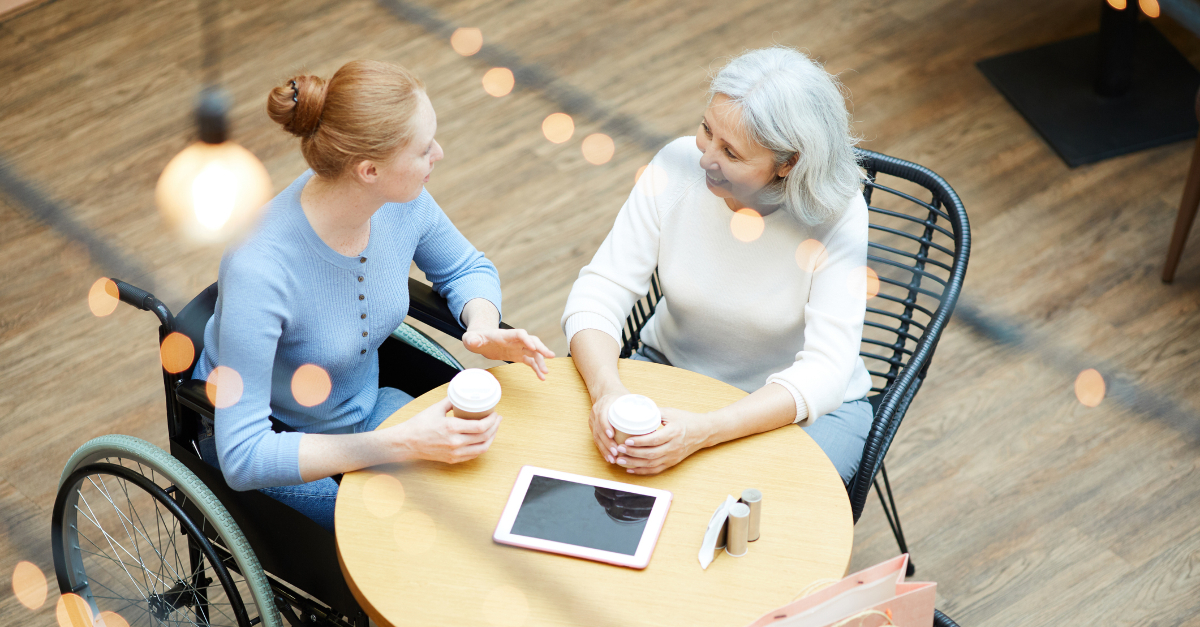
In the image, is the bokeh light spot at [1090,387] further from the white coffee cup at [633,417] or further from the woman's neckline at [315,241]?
the woman's neckline at [315,241]

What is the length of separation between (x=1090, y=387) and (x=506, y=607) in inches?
72.7

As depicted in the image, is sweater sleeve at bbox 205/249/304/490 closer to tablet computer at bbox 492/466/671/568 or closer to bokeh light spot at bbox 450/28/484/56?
tablet computer at bbox 492/466/671/568

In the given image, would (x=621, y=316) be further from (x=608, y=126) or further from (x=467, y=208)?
(x=608, y=126)

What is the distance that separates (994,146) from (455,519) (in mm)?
Result: 2450

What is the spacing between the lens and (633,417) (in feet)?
5.12

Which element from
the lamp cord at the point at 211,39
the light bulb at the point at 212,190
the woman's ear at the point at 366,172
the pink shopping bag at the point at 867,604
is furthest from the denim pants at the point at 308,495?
the lamp cord at the point at 211,39

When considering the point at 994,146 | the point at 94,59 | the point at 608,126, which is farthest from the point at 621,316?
the point at 94,59

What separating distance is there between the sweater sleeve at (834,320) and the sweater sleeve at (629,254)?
31 centimetres

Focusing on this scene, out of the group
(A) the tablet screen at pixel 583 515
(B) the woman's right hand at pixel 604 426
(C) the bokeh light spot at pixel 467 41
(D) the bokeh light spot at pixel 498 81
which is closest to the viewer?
(A) the tablet screen at pixel 583 515

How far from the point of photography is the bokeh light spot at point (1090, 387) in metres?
2.63

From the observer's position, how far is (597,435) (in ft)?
5.39

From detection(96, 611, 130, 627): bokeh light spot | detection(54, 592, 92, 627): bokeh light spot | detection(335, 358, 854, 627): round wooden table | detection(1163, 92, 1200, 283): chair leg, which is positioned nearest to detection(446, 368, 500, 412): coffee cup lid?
detection(335, 358, 854, 627): round wooden table

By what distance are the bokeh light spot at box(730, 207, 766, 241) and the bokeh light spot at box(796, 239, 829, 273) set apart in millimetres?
78

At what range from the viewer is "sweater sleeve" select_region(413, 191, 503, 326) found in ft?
6.25
